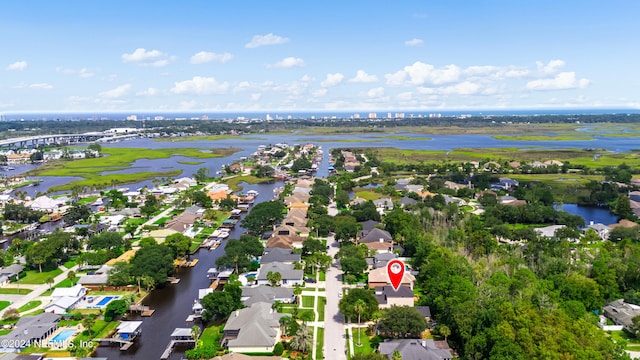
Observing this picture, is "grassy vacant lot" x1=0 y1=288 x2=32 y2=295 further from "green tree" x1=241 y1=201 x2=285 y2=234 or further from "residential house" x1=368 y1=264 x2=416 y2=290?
"residential house" x1=368 y1=264 x2=416 y2=290

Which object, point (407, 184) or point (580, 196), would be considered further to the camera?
point (407, 184)

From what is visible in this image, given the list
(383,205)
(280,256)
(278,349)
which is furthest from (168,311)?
(383,205)

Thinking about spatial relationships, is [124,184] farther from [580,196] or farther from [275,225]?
[580,196]

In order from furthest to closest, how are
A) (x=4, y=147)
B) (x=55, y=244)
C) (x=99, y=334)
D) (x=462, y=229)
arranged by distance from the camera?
(x=4, y=147) < (x=462, y=229) < (x=55, y=244) < (x=99, y=334)

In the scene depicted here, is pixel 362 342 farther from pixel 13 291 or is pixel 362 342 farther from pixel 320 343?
pixel 13 291

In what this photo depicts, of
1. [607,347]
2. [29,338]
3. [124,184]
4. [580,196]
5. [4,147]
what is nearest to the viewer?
[607,347]

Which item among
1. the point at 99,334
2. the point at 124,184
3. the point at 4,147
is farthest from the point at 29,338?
the point at 4,147

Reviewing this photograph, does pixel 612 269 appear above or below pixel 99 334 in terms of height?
above
